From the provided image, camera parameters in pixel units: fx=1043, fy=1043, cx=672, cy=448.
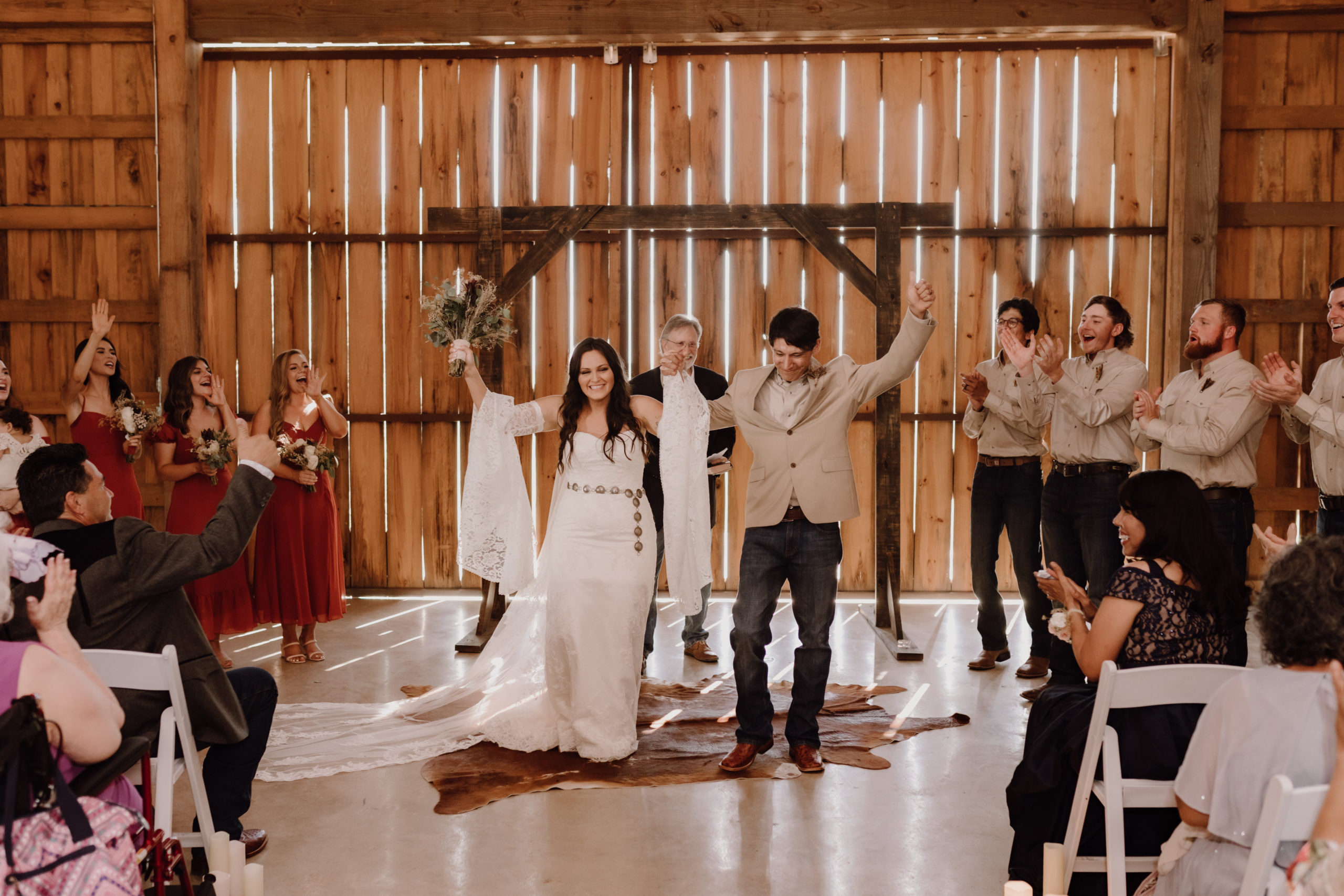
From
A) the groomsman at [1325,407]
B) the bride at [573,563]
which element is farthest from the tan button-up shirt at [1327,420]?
the bride at [573,563]

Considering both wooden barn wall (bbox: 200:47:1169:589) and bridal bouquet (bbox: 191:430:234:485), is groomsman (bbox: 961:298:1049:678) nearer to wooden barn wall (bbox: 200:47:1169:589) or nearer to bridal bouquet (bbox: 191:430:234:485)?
wooden barn wall (bbox: 200:47:1169:589)

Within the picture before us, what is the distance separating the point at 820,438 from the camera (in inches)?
154

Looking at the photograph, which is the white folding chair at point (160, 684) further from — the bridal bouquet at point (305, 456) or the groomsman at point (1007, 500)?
the groomsman at point (1007, 500)

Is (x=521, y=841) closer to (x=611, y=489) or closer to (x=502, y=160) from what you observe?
(x=611, y=489)

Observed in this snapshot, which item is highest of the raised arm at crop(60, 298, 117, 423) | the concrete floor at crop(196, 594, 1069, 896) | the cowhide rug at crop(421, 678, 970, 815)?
the raised arm at crop(60, 298, 117, 423)

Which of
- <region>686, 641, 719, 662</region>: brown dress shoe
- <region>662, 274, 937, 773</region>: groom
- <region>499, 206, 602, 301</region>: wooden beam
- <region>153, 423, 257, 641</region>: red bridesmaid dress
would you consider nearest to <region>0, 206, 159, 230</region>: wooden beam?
<region>153, 423, 257, 641</region>: red bridesmaid dress

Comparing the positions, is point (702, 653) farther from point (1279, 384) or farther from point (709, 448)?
point (1279, 384)

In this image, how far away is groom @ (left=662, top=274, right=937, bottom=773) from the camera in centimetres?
389

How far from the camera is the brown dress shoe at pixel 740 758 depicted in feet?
12.8

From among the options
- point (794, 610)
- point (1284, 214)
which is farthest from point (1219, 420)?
point (1284, 214)

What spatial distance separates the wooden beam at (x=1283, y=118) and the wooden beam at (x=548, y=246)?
4.20 metres

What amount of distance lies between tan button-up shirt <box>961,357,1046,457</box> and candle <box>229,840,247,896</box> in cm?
399

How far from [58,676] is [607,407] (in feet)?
8.57

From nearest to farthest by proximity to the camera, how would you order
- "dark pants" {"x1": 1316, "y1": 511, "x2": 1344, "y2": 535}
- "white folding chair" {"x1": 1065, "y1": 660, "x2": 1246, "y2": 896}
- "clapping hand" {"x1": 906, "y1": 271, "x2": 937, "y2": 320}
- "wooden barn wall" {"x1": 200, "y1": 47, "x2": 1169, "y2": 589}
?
"white folding chair" {"x1": 1065, "y1": 660, "x2": 1246, "y2": 896} → "clapping hand" {"x1": 906, "y1": 271, "x2": 937, "y2": 320} → "dark pants" {"x1": 1316, "y1": 511, "x2": 1344, "y2": 535} → "wooden barn wall" {"x1": 200, "y1": 47, "x2": 1169, "y2": 589}
